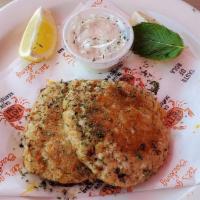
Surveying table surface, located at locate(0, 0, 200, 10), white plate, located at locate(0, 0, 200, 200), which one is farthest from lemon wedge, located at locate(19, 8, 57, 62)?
table surface, located at locate(0, 0, 200, 10)

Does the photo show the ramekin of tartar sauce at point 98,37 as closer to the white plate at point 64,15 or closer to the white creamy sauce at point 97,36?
the white creamy sauce at point 97,36

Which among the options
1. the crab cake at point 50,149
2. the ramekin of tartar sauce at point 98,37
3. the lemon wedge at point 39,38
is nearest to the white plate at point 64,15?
the lemon wedge at point 39,38

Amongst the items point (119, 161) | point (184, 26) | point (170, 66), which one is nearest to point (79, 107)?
point (119, 161)

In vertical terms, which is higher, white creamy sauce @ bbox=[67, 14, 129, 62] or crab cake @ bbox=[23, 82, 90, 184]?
white creamy sauce @ bbox=[67, 14, 129, 62]

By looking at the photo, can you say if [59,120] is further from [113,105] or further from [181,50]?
[181,50]

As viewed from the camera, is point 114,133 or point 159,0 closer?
point 114,133

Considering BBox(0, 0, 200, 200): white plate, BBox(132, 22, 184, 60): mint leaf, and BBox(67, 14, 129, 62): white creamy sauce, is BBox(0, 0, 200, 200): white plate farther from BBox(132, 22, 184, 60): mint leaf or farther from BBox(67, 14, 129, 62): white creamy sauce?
BBox(67, 14, 129, 62): white creamy sauce
